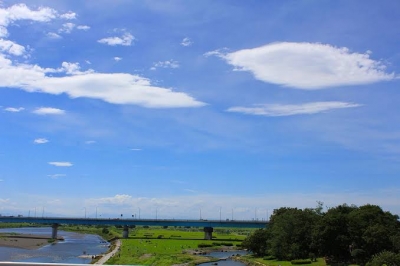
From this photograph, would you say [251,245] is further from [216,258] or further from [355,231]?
[355,231]

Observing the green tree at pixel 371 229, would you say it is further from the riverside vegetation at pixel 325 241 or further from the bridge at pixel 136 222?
the bridge at pixel 136 222

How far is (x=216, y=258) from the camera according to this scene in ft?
231

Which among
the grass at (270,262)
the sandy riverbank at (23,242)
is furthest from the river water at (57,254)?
the sandy riverbank at (23,242)

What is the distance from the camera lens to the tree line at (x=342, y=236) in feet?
150

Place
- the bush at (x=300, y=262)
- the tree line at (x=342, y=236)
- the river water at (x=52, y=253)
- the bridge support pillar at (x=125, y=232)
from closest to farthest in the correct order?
1. the tree line at (x=342, y=236)
2. the bush at (x=300, y=262)
3. the river water at (x=52, y=253)
4. the bridge support pillar at (x=125, y=232)

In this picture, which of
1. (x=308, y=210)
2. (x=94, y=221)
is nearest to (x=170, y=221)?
(x=94, y=221)

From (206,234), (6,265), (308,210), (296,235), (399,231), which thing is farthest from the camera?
→ (206,234)

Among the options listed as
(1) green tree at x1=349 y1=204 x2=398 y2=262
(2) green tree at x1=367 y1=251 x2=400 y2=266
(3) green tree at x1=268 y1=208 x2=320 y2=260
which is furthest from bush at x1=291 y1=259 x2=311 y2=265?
(2) green tree at x1=367 y1=251 x2=400 y2=266

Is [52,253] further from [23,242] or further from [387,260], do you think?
[387,260]

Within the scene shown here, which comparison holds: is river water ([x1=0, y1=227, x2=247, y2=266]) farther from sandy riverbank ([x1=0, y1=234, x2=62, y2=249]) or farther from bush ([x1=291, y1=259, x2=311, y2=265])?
bush ([x1=291, y1=259, x2=311, y2=265])

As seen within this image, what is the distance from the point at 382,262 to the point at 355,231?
480 inches

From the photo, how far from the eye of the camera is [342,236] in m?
49.2

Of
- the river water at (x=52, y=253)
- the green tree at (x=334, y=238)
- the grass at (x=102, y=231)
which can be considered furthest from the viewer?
the grass at (x=102, y=231)

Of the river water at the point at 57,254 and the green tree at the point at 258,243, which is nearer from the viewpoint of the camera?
the river water at the point at 57,254
